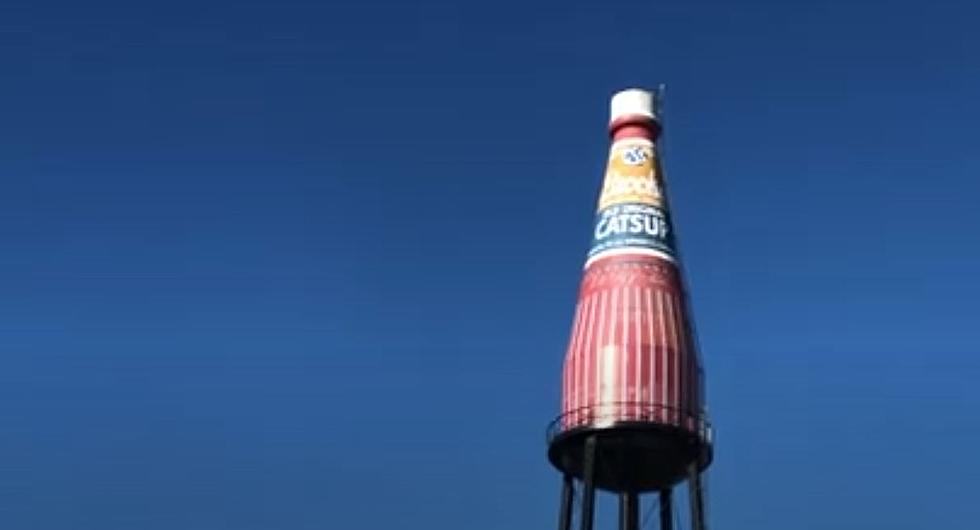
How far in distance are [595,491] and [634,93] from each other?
18.0 meters

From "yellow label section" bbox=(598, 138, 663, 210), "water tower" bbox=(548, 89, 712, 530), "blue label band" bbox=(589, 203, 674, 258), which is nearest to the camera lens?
"water tower" bbox=(548, 89, 712, 530)

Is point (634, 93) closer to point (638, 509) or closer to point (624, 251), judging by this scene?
point (624, 251)

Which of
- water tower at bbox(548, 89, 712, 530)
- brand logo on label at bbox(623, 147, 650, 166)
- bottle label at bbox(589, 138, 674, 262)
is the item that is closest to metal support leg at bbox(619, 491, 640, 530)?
water tower at bbox(548, 89, 712, 530)

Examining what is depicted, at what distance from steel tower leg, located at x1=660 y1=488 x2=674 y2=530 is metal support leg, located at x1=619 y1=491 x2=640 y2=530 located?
98 centimetres

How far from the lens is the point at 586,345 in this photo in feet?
263

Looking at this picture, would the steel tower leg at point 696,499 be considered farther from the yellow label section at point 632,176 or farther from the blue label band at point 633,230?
the yellow label section at point 632,176

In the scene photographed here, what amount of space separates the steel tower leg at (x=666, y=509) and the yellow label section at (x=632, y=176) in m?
12.2

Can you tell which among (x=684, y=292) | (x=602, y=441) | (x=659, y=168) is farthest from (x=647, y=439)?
(x=659, y=168)

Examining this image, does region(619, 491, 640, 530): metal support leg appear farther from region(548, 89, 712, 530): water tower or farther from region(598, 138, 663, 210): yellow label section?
region(598, 138, 663, 210): yellow label section

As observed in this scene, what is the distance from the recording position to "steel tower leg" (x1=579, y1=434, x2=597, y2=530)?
76625 millimetres

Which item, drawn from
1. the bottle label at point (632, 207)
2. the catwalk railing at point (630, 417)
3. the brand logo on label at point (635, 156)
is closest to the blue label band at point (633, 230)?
the bottle label at point (632, 207)

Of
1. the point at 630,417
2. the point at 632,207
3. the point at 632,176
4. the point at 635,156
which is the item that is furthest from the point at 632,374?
the point at 635,156

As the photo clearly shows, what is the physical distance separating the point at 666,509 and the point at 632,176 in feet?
46.3

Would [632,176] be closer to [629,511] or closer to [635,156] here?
[635,156]
